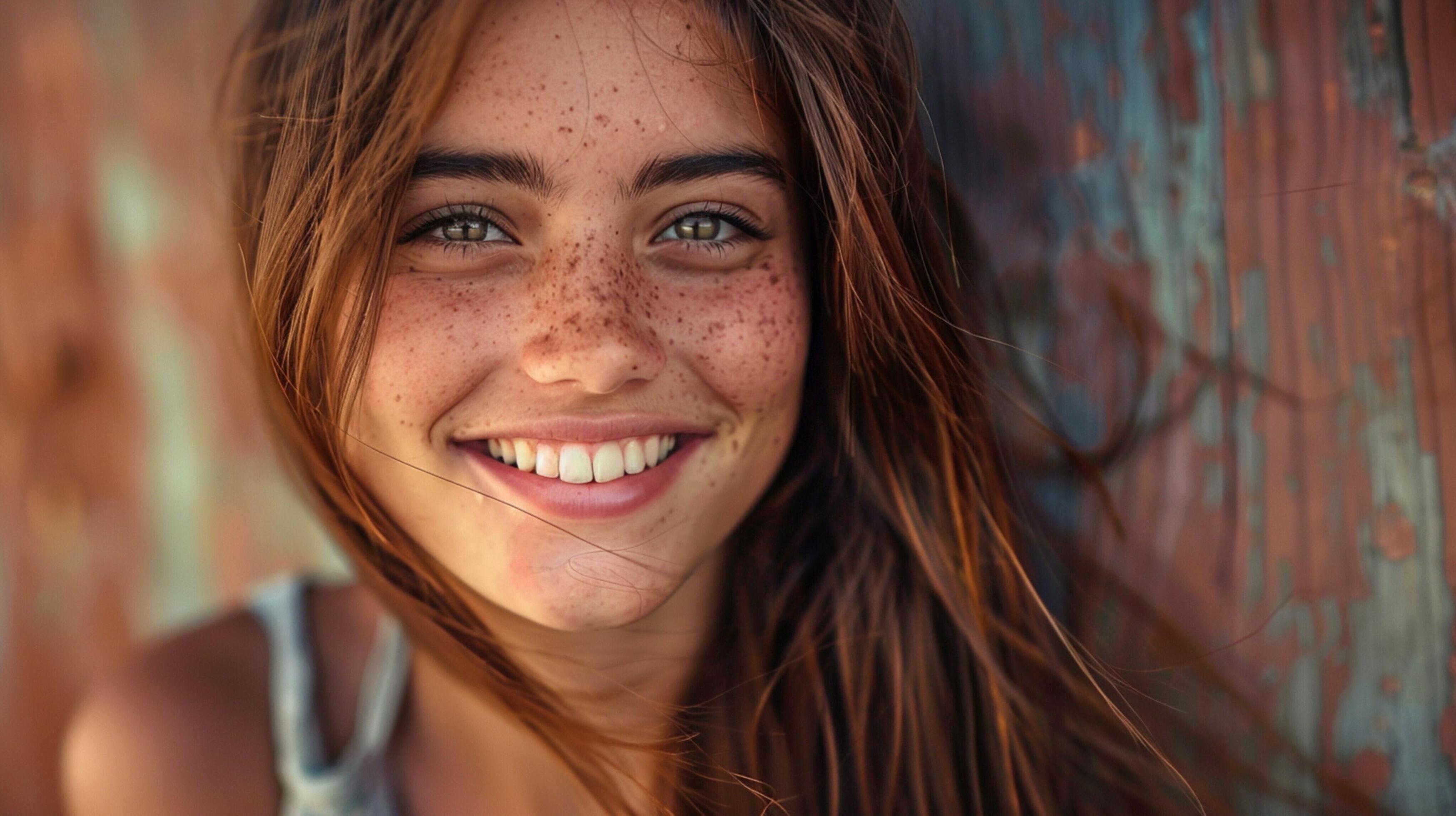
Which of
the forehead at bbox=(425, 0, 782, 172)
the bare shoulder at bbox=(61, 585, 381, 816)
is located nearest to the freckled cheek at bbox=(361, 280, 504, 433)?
the forehead at bbox=(425, 0, 782, 172)

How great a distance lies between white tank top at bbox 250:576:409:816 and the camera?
108 centimetres

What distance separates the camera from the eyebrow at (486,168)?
74 cm

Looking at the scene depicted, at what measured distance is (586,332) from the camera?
2.47 feet

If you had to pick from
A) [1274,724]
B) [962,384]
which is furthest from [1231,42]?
[1274,724]

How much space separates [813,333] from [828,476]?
7.1 inches

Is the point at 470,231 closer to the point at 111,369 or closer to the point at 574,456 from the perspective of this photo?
the point at 574,456

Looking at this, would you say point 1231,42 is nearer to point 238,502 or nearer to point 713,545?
point 713,545

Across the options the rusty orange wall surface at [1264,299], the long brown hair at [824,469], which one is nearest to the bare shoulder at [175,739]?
the long brown hair at [824,469]

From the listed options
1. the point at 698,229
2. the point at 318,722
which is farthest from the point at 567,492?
the point at 318,722

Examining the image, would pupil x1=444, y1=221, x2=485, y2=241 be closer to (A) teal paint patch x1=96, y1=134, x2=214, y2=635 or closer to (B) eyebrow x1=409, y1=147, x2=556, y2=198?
(B) eyebrow x1=409, y1=147, x2=556, y2=198

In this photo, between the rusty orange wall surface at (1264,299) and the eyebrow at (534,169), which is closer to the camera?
the eyebrow at (534,169)

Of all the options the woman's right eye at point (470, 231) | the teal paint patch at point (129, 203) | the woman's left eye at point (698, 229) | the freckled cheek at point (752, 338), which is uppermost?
the teal paint patch at point (129, 203)

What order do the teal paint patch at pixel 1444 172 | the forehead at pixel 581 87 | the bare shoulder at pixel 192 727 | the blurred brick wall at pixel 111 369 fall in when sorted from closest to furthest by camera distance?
the forehead at pixel 581 87 → the teal paint patch at pixel 1444 172 → the bare shoulder at pixel 192 727 → the blurred brick wall at pixel 111 369

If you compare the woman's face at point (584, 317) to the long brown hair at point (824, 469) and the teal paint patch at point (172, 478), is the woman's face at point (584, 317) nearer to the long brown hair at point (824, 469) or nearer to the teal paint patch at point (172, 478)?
the long brown hair at point (824, 469)
